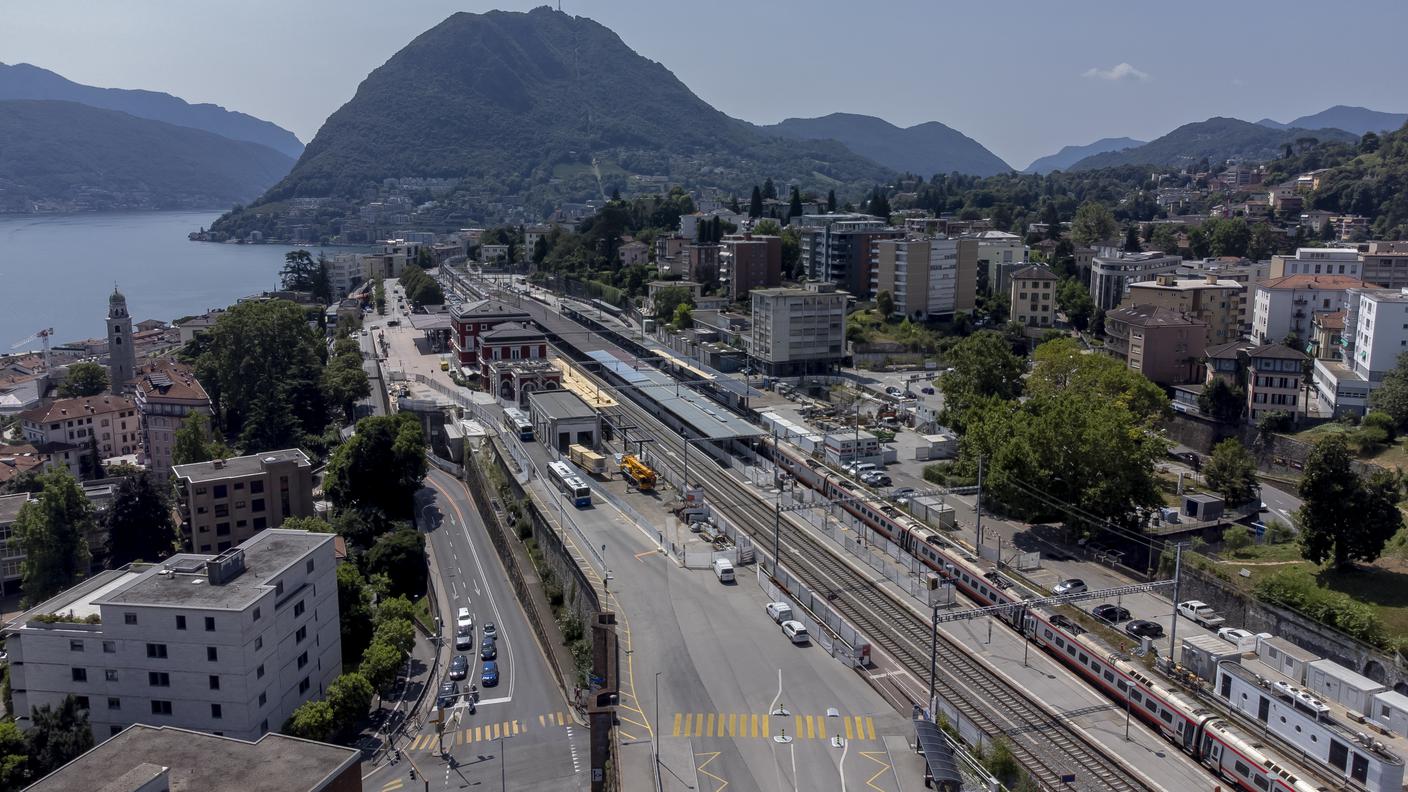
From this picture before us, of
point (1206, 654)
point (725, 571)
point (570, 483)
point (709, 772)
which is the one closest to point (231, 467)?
point (570, 483)

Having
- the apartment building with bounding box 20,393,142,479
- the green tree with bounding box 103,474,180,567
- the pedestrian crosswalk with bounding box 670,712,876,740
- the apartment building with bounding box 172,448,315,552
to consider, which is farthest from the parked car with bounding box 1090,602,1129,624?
the apartment building with bounding box 20,393,142,479

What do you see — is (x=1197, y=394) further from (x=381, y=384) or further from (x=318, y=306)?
(x=318, y=306)

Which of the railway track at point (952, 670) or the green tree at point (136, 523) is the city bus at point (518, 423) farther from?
the green tree at point (136, 523)

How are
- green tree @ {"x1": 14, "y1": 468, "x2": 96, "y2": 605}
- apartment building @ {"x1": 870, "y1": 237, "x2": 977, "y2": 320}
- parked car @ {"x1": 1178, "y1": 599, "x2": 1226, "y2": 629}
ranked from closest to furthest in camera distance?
1. parked car @ {"x1": 1178, "y1": 599, "x2": 1226, "y2": 629}
2. green tree @ {"x1": 14, "y1": 468, "x2": 96, "y2": 605}
3. apartment building @ {"x1": 870, "y1": 237, "x2": 977, "y2": 320}

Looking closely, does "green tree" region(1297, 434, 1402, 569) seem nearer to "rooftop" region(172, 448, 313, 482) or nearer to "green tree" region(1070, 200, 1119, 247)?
"rooftop" region(172, 448, 313, 482)

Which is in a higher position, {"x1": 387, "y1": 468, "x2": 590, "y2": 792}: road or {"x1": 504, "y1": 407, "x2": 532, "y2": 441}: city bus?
{"x1": 504, "y1": 407, "x2": 532, "y2": 441}: city bus

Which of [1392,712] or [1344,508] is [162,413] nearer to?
[1344,508]
